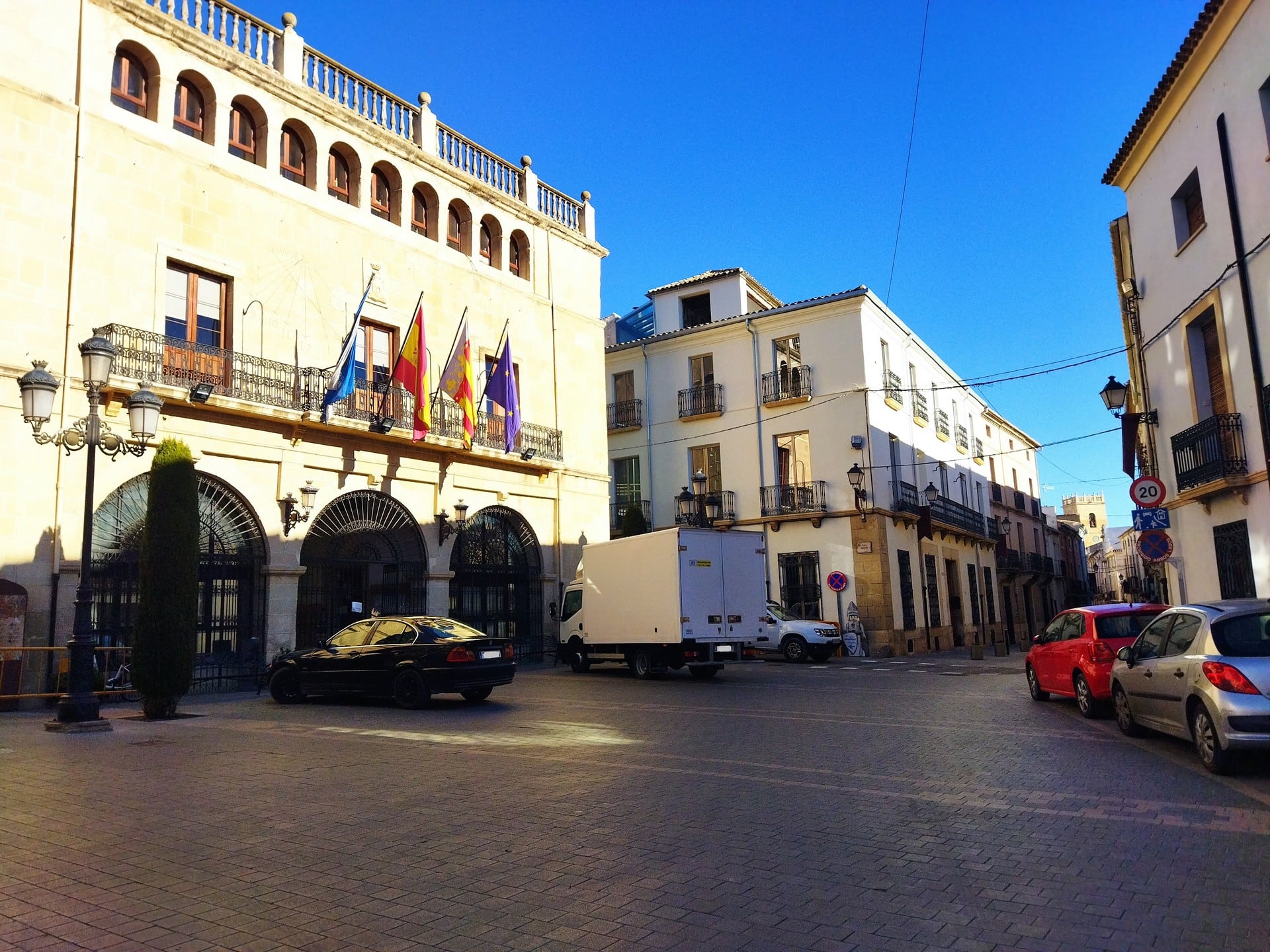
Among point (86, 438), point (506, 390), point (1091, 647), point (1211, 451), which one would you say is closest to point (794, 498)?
point (506, 390)

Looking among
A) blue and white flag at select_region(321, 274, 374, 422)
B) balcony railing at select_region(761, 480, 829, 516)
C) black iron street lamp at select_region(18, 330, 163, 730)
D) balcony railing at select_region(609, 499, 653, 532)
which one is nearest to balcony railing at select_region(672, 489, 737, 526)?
balcony railing at select_region(761, 480, 829, 516)

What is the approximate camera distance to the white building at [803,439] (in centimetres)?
3052

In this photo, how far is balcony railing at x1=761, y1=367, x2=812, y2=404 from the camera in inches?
1241

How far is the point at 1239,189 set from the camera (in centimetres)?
1480

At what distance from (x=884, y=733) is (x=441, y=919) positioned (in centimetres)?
753

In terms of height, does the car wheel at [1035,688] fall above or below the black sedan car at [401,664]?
below

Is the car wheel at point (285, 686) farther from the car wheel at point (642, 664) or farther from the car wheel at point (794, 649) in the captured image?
the car wheel at point (794, 649)

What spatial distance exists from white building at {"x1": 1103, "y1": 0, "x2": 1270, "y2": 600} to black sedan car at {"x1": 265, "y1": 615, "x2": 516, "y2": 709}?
482 inches

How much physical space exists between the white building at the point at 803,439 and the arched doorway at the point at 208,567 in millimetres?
15240

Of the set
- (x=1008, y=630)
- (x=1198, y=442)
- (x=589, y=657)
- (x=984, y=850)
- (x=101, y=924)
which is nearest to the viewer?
(x=101, y=924)

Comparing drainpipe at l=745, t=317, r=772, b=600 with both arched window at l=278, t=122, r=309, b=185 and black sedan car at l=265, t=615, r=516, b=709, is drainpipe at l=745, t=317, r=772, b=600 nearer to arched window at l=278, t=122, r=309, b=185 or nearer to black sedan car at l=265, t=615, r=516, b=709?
arched window at l=278, t=122, r=309, b=185

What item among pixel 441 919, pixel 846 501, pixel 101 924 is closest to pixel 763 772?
pixel 441 919

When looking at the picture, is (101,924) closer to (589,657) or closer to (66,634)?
(66,634)

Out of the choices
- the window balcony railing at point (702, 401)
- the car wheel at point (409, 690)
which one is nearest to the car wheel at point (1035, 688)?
the car wheel at point (409, 690)
